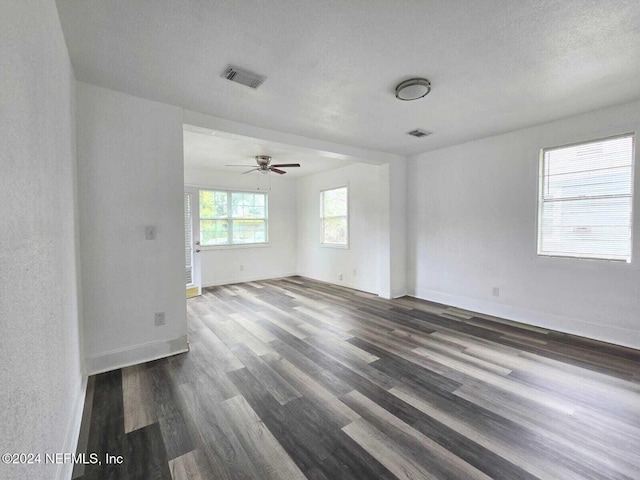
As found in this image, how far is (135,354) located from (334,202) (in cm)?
465

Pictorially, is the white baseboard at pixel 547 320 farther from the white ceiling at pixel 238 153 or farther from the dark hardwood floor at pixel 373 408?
the white ceiling at pixel 238 153

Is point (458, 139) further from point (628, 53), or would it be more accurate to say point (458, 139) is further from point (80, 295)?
point (80, 295)

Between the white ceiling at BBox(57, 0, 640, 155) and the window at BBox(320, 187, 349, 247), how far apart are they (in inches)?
123

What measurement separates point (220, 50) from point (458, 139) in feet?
11.2

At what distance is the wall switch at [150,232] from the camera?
274 centimetres

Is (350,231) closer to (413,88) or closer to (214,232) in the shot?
(214,232)

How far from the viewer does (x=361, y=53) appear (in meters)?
2.02

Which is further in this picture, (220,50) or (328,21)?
(220,50)

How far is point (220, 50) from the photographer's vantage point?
2.00 metres

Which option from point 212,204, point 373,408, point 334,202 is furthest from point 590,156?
point 212,204

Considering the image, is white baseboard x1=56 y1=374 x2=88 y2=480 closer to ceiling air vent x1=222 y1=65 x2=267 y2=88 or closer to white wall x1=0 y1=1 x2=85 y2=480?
white wall x1=0 y1=1 x2=85 y2=480

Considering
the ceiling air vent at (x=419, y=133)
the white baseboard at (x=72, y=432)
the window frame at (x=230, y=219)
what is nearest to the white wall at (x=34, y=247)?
the white baseboard at (x=72, y=432)

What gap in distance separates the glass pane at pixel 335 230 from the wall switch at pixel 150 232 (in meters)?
4.02

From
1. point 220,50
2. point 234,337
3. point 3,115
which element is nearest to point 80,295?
point 234,337
